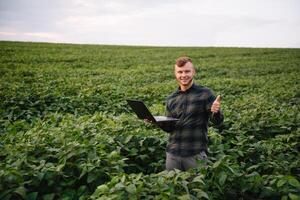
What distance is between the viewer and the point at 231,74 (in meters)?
20.8

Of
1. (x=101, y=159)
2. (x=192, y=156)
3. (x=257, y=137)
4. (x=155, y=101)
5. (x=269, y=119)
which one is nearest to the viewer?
(x=101, y=159)

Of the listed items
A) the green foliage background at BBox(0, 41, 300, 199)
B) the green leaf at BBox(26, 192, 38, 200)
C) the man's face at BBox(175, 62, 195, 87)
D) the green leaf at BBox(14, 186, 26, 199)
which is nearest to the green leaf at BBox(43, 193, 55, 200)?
the green foliage background at BBox(0, 41, 300, 199)

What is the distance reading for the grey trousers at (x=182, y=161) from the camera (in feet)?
13.9

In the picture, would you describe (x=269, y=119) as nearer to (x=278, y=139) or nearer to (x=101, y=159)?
(x=278, y=139)

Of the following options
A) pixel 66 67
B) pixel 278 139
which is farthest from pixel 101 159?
pixel 66 67

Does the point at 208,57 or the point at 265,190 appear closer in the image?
the point at 265,190

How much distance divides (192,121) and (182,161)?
51 centimetres

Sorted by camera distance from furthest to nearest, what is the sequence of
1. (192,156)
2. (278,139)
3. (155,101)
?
(155,101), (278,139), (192,156)

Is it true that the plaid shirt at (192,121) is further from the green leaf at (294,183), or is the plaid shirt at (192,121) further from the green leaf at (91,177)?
the green leaf at (294,183)

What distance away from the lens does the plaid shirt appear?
425cm

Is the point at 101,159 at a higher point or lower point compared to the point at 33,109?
higher

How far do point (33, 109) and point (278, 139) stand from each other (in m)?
6.28

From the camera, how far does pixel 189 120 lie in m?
4.29

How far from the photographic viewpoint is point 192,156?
4.27 metres
